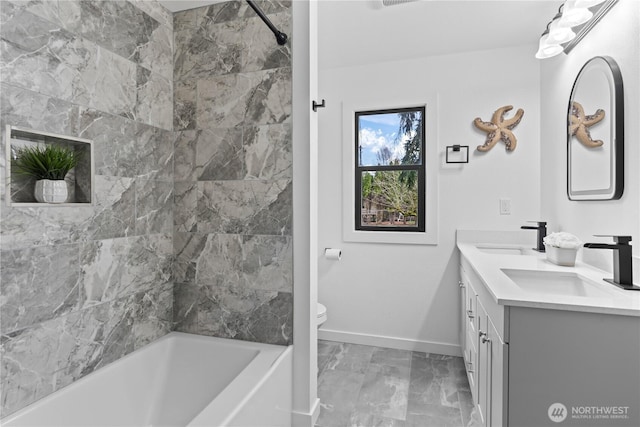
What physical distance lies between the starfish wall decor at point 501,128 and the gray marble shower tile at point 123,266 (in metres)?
2.42

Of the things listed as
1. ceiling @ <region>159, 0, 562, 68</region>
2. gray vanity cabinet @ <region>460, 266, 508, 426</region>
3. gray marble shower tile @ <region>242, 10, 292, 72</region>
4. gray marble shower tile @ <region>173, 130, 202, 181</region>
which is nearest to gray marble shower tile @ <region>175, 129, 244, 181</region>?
gray marble shower tile @ <region>173, 130, 202, 181</region>

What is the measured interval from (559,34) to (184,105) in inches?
83.6

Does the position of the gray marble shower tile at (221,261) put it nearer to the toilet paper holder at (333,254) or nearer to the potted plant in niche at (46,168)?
the potted plant in niche at (46,168)

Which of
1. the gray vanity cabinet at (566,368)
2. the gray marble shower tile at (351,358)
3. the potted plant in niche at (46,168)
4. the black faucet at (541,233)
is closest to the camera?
the gray vanity cabinet at (566,368)

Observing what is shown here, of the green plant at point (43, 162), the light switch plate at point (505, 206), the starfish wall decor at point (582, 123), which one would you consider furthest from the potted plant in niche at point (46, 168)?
the light switch plate at point (505, 206)

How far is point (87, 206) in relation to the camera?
146 cm

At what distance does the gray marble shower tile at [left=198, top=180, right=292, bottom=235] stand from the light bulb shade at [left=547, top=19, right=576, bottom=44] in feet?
5.49

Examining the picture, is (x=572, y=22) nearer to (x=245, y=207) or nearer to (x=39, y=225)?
(x=245, y=207)

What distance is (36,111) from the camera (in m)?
1.25

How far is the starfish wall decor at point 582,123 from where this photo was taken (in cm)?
169

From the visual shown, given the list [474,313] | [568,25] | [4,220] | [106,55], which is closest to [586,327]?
[474,313]

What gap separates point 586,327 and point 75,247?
1.98 m

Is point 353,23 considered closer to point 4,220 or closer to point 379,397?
point 4,220

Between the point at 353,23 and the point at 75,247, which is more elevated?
the point at 353,23
